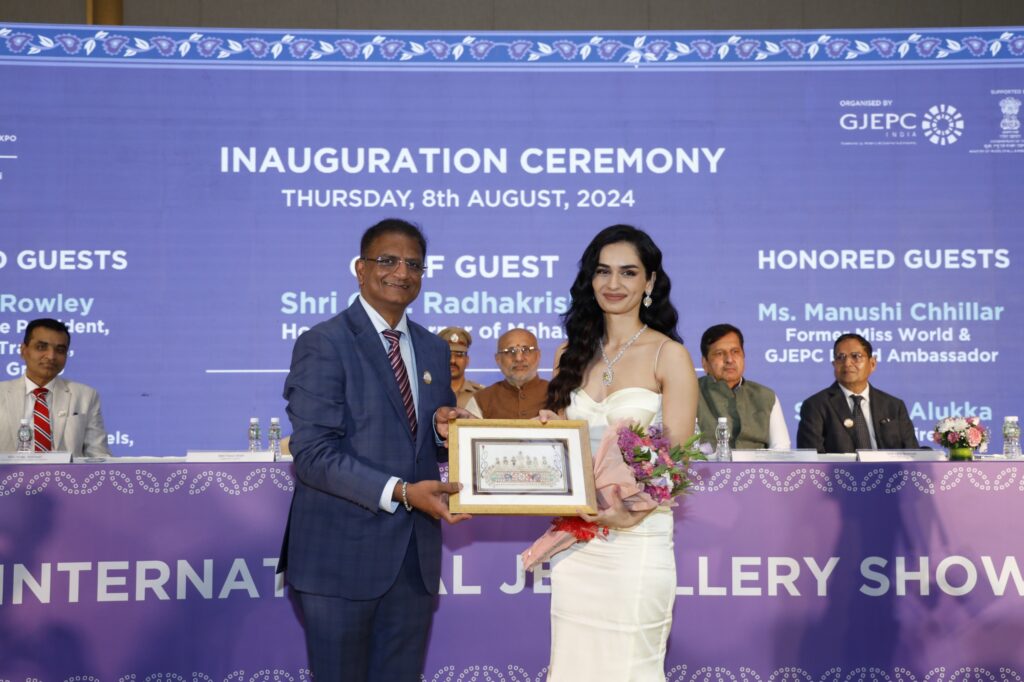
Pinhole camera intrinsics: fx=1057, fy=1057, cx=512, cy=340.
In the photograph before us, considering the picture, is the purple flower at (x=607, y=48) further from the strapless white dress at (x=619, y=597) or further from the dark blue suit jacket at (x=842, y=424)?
the strapless white dress at (x=619, y=597)

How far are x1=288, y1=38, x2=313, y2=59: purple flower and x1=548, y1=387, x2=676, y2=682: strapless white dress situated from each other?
13.0 feet

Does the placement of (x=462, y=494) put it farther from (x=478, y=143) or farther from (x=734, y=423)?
(x=478, y=143)

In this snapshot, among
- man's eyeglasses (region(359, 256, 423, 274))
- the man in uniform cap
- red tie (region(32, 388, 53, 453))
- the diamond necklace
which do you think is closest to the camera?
man's eyeglasses (region(359, 256, 423, 274))

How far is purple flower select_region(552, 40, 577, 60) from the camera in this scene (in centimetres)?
597

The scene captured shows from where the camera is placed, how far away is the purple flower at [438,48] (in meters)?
5.98

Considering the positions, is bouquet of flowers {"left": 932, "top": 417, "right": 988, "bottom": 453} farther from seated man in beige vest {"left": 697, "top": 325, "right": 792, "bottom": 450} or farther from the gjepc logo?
the gjepc logo

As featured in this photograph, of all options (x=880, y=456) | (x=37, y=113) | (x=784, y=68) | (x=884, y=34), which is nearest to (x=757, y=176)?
(x=784, y=68)

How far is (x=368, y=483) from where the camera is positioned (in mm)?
2312

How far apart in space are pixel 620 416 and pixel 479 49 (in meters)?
3.85

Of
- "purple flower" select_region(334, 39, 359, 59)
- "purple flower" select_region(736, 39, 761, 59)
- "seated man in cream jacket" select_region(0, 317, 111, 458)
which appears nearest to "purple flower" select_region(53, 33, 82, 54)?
"purple flower" select_region(334, 39, 359, 59)

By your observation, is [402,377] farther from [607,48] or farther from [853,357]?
[607,48]

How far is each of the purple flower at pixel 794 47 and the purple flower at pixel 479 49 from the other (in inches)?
65.4

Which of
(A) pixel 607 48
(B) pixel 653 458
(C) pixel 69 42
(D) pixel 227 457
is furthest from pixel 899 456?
(C) pixel 69 42

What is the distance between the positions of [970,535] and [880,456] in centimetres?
40
